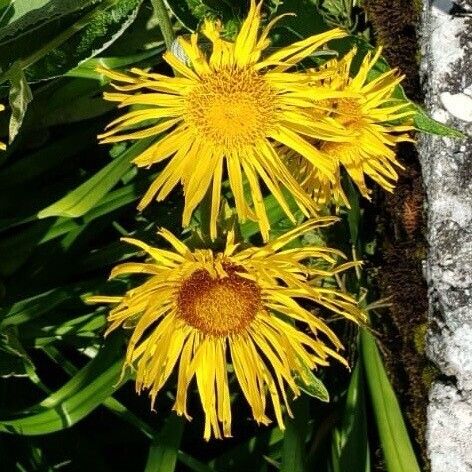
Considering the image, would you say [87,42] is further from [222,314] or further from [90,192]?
[222,314]

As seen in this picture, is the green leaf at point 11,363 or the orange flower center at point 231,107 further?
the green leaf at point 11,363

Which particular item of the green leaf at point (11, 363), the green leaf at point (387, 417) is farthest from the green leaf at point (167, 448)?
the green leaf at point (387, 417)

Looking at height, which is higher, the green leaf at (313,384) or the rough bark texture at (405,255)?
the rough bark texture at (405,255)

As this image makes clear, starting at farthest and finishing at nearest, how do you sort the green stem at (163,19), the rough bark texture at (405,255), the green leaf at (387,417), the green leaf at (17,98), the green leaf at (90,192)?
the rough bark texture at (405,255) → the green leaf at (387,417) → the green leaf at (90,192) → the green stem at (163,19) → the green leaf at (17,98)

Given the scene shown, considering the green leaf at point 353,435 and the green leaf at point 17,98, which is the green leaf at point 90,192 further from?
the green leaf at point 353,435

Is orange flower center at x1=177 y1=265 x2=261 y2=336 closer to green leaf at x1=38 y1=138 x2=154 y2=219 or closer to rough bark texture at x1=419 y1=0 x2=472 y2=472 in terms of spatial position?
green leaf at x1=38 y1=138 x2=154 y2=219

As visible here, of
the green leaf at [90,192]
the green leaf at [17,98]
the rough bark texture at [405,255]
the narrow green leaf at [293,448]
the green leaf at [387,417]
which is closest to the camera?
the green leaf at [17,98]

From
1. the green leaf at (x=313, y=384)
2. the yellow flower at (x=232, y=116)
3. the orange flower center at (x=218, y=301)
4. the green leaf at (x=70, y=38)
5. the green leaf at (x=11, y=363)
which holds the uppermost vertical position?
the green leaf at (x=70, y=38)
